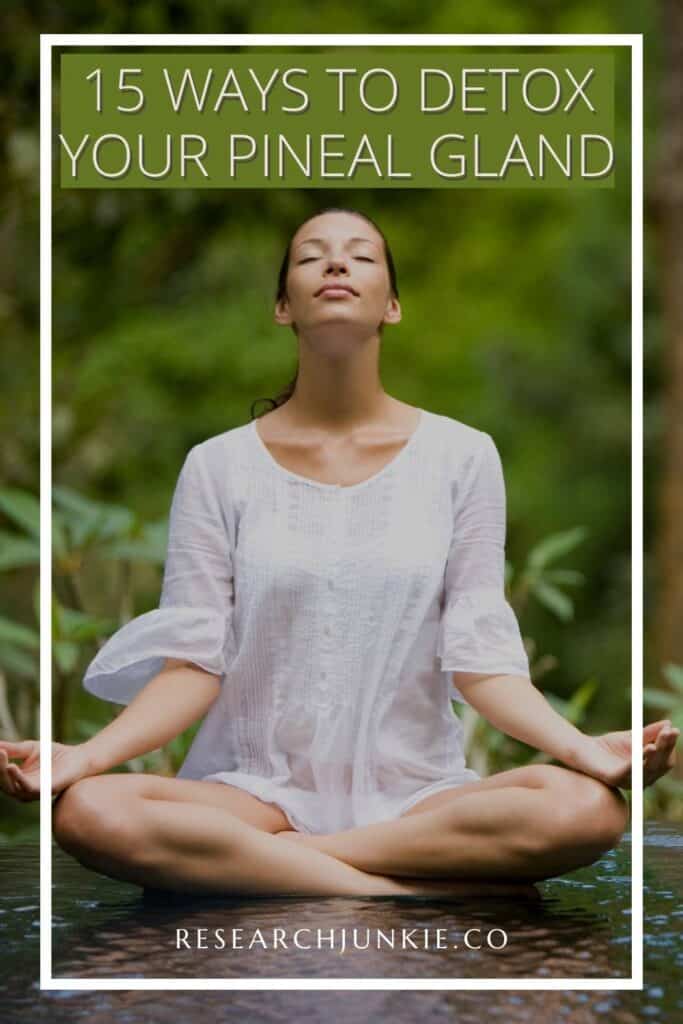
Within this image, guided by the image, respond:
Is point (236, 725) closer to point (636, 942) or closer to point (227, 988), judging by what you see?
point (227, 988)

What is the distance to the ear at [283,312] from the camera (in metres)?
2.26

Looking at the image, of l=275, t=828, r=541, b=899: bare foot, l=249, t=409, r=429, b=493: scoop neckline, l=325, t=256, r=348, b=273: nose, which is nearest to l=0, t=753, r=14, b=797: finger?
l=275, t=828, r=541, b=899: bare foot

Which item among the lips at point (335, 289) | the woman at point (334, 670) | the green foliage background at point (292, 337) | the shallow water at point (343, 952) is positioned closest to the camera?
the shallow water at point (343, 952)

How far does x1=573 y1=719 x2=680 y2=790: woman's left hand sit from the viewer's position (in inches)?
79.0

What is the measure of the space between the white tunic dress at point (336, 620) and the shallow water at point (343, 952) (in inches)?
8.2

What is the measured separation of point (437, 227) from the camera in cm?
851

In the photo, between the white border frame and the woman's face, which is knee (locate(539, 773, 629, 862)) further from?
the woman's face

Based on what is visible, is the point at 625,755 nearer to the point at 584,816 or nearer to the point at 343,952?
the point at 584,816

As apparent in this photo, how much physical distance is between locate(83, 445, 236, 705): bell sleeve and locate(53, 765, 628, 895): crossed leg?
0.19m

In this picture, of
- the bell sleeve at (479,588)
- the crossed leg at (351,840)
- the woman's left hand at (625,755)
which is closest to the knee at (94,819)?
the crossed leg at (351,840)

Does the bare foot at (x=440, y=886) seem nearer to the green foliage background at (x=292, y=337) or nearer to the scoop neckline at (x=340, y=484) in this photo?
the scoop neckline at (x=340, y=484)

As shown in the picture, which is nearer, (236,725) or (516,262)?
(236,725)

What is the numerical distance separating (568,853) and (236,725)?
523 millimetres

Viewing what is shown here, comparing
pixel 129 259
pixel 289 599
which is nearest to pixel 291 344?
pixel 129 259
